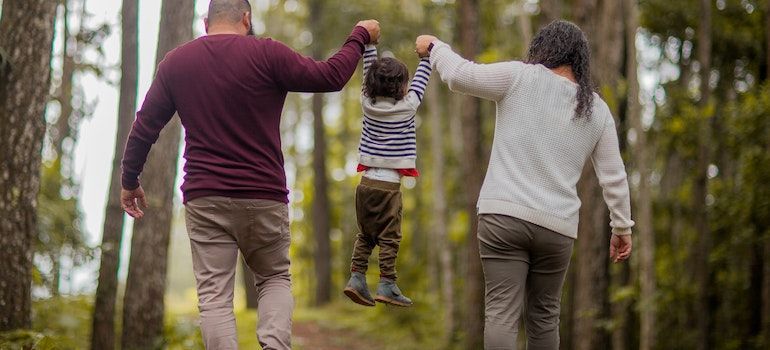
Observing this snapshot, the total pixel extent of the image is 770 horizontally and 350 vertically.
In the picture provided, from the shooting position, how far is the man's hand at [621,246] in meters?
5.21

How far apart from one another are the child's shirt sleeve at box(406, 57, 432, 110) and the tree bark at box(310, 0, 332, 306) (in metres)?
18.1

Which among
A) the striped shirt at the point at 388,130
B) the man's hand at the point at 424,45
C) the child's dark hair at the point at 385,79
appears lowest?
the striped shirt at the point at 388,130

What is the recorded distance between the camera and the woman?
481 centimetres

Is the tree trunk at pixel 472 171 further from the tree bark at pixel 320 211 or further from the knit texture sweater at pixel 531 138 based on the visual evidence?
the tree bark at pixel 320 211

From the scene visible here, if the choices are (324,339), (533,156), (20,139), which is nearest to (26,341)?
(20,139)

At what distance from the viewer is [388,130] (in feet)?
17.0

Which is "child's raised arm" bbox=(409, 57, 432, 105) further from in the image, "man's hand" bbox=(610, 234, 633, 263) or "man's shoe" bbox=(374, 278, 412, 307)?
"man's hand" bbox=(610, 234, 633, 263)

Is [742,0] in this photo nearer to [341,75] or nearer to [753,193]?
[753,193]

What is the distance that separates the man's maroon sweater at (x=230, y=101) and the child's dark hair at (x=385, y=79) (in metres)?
0.44

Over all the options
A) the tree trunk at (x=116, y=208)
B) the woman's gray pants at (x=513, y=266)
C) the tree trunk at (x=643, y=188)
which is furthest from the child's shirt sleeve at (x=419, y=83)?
the tree trunk at (x=643, y=188)

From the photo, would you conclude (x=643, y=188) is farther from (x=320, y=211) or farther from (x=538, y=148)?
(x=320, y=211)

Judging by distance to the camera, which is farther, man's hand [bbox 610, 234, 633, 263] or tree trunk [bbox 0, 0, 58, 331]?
tree trunk [bbox 0, 0, 58, 331]

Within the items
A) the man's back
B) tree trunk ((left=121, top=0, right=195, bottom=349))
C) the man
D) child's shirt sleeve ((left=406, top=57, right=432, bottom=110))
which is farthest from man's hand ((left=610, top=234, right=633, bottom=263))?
tree trunk ((left=121, top=0, right=195, bottom=349))

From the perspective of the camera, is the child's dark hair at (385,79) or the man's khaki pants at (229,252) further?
the child's dark hair at (385,79)
